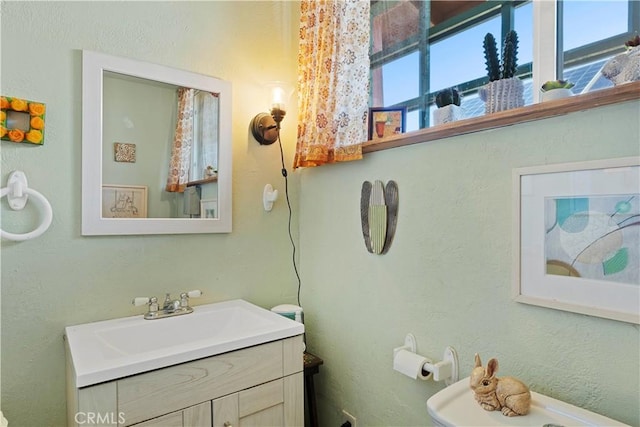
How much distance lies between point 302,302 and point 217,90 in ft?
3.66

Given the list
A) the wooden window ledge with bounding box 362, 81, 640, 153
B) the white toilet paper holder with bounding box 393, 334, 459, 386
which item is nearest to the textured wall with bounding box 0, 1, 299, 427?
the wooden window ledge with bounding box 362, 81, 640, 153

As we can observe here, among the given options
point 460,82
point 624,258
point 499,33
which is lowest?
point 624,258

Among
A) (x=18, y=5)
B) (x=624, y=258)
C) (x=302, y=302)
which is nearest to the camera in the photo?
(x=624, y=258)

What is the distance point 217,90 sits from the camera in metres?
1.66

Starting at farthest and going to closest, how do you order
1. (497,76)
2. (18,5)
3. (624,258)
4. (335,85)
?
(335,85), (18,5), (497,76), (624,258)

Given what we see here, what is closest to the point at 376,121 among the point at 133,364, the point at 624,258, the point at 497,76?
the point at 497,76

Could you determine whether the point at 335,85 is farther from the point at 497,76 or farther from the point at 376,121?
the point at 497,76

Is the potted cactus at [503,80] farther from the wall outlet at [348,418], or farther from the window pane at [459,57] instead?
the wall outlet at [348,418]

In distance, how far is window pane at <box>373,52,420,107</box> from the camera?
159cm

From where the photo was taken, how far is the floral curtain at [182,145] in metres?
1.56

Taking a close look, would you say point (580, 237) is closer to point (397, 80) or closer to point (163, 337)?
point (397, 80)

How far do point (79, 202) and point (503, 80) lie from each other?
150cm

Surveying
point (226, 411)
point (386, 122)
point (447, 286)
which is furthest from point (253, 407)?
point (386, 122)

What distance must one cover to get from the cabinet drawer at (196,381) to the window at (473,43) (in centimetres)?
109
